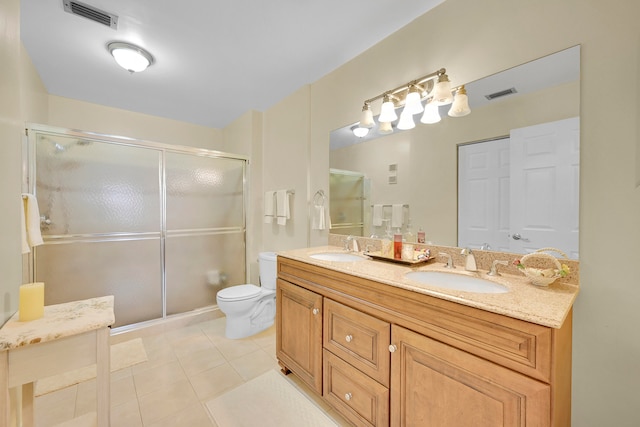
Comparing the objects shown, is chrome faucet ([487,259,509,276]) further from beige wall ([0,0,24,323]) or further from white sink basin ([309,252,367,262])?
beige wall ([0,0,24,323])

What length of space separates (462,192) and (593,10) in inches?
35.0

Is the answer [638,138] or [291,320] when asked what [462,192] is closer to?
[638,138]

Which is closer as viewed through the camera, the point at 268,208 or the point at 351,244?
the point at 351,244

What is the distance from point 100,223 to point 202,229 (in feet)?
2.88

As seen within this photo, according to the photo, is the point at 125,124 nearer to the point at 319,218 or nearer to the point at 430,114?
the point at 319,218

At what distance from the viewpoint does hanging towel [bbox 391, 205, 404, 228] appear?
1743 millimetres

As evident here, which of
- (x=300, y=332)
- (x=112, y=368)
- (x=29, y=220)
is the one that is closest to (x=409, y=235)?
(x=300, y=332)

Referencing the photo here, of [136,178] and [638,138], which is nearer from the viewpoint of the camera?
[638,138]

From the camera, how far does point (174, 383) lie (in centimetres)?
175

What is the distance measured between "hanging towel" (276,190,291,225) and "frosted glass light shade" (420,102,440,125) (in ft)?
5.17

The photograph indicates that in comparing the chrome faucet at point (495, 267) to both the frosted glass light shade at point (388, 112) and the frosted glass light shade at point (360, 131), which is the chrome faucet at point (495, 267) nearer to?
the frosted glass light shade at point (388, 112)

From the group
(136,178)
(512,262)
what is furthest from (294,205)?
(512,262)

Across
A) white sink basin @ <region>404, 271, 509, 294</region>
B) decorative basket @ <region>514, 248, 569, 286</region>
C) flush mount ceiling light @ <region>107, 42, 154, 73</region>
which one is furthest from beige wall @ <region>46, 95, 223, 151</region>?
decorative basket @ <region>514, 248, 569, 286</region>

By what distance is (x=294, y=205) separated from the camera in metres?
2.73
